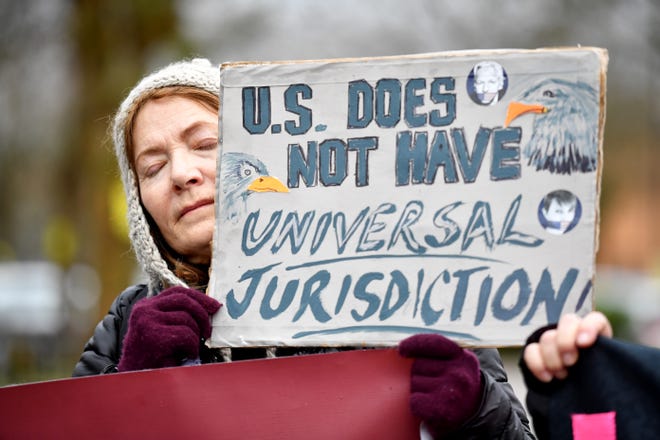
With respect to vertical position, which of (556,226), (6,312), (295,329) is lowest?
(6,312)

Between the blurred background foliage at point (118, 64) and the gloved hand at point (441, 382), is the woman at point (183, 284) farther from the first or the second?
the blurred background foliage at point (118, 64)

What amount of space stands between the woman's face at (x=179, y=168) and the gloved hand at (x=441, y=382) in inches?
28.5

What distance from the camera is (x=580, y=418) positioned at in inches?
76.9

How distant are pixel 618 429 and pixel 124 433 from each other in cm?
112

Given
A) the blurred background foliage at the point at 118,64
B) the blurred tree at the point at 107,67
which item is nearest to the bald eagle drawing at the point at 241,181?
the blurred background foliage at the point at 118,64

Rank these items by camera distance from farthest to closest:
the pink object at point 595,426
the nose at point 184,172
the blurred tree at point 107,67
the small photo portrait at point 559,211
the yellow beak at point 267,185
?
the blurred tree at point 107,67, the nose at point 184,172, the yellow beak at point 267,185, the small photo portrait at point 559,211, the pink object at point 595,426

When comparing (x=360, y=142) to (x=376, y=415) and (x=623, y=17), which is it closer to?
(x=376, y=415)

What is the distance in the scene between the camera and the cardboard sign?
2.05 metres

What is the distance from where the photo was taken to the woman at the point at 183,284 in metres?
2.00

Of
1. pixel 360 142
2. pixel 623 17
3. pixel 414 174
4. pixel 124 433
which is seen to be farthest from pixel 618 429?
pixel 623 17

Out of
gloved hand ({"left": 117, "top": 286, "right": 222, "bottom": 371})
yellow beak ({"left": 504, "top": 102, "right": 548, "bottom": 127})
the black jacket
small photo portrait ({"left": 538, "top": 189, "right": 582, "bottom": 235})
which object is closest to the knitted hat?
the black jacket

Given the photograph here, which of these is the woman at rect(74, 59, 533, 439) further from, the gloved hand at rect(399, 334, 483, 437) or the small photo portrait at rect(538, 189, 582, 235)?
the small photo portrait at rect(538, 189, 582, 235)

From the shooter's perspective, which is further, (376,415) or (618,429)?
(376,415)

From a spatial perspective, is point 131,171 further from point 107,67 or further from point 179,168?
point 107,67
